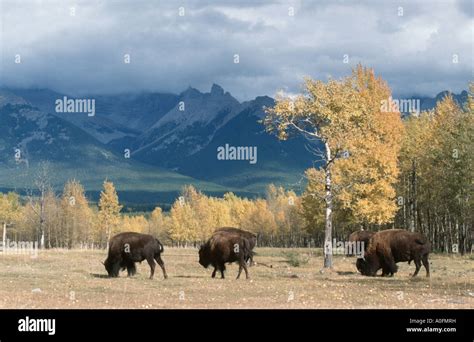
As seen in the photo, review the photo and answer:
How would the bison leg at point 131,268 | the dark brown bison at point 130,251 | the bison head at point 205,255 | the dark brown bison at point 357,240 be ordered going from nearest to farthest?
1. the dark brown bison at point 130,251
2. the bison leg at point 131,268
3. the bison head at point 205,255
4. the dark brown bison at point 357,240

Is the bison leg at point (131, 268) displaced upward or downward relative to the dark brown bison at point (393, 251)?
downward

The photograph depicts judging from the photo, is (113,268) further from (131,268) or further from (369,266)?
(369,266)

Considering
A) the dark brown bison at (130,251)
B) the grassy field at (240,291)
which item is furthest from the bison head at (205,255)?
the dark brown bison at (130,251)

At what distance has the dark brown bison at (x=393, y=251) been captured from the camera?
36188 millimetres

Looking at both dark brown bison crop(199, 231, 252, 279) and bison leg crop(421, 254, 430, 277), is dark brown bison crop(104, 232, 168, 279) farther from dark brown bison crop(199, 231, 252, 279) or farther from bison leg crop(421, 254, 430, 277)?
bison leg crop(421, 254, 430, 277)

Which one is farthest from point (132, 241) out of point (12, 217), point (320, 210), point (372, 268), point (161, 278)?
point (12, 217)

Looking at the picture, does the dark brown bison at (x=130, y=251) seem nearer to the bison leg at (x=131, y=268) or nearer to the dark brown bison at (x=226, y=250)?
the bison leg at (x=131, y=268)

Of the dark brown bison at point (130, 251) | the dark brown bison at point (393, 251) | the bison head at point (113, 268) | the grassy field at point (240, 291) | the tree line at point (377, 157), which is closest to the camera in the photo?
the grassy field at point (240, 291)

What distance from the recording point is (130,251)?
115 ft

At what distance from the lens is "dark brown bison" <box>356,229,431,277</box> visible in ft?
119

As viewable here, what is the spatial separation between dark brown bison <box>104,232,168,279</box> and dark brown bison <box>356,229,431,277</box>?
449 inches

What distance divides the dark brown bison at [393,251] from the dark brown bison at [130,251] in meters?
11.4
